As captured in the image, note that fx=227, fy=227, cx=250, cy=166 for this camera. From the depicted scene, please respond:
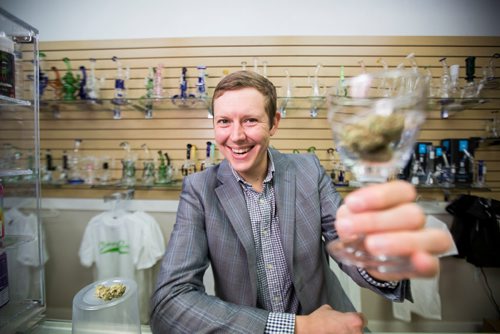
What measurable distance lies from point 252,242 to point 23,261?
6.85 feet

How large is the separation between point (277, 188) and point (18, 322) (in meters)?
1.58

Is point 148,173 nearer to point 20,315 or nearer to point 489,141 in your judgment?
point 20,315

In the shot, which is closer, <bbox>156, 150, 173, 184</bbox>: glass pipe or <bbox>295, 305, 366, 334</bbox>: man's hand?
<bbox>295, 305, 366, 334</bbox>: man's hand

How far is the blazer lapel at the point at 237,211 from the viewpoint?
0.92 m

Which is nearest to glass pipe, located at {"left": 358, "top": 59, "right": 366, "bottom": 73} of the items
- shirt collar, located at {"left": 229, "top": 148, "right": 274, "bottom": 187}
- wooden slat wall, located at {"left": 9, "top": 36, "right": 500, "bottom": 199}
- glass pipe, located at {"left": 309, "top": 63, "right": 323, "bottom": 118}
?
wooden slat wall, located at {"left": 9, "top": 36, "right": 500, "bottom": 199}

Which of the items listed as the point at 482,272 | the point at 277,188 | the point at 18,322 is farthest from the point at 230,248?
the point at 482,272

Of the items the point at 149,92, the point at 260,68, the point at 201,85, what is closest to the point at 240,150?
the point at 201,85

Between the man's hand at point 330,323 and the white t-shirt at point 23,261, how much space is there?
75.0 inches

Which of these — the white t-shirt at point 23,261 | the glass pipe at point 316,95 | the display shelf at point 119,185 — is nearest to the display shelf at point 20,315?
the white t-shirt at point 23,261

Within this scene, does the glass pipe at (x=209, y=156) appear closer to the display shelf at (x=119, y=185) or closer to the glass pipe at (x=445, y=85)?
the display shelf at (x=119, y=185)

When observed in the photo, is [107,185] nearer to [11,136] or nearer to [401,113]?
[11,136]

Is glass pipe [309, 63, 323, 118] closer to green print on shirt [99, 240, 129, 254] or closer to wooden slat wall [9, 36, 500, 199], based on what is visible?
A: wooden slat wall [9, 36, 500, 199]

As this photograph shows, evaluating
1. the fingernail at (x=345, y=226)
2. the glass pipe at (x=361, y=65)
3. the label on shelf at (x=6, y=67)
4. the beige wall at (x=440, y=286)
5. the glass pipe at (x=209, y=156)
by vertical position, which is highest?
the glass pipe at (x=361, y=65)

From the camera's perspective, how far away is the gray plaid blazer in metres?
0.78
